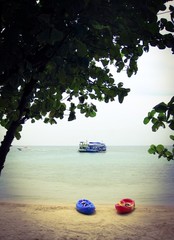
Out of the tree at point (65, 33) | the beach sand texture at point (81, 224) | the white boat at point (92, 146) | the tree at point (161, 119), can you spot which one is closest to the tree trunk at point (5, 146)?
the tree at point (65, 33)

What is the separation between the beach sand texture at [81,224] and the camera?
1207cm

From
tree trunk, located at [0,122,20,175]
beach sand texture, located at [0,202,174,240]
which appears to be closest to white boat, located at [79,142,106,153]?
beach sand texture, located at [0,202,174,240]

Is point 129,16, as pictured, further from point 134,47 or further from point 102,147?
point 102,147

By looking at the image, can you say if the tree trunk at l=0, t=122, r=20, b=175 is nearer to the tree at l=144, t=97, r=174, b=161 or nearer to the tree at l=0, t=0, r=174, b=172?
the tree at l=0, t=0, r=174, b=172

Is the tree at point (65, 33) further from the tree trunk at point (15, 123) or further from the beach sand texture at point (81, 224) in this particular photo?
the beach sand texture at point (81, 224)

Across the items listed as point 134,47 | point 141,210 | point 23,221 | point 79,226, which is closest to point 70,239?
point 79,226

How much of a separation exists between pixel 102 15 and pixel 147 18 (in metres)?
0.49

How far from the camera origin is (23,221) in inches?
582

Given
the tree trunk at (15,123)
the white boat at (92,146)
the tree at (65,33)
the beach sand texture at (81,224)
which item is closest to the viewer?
the tree at (65,33)

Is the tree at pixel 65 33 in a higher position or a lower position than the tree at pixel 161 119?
higher

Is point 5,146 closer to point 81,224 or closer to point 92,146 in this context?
point 81,224

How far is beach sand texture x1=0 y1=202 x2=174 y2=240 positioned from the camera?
12070mm

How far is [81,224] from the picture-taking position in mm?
14211

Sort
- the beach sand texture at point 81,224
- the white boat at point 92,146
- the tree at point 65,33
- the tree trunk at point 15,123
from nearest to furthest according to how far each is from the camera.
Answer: the tree at point 65,33
the tree trunk at point 15,123
the beach sand texture at point 81,224
the white boat at point 92,146
